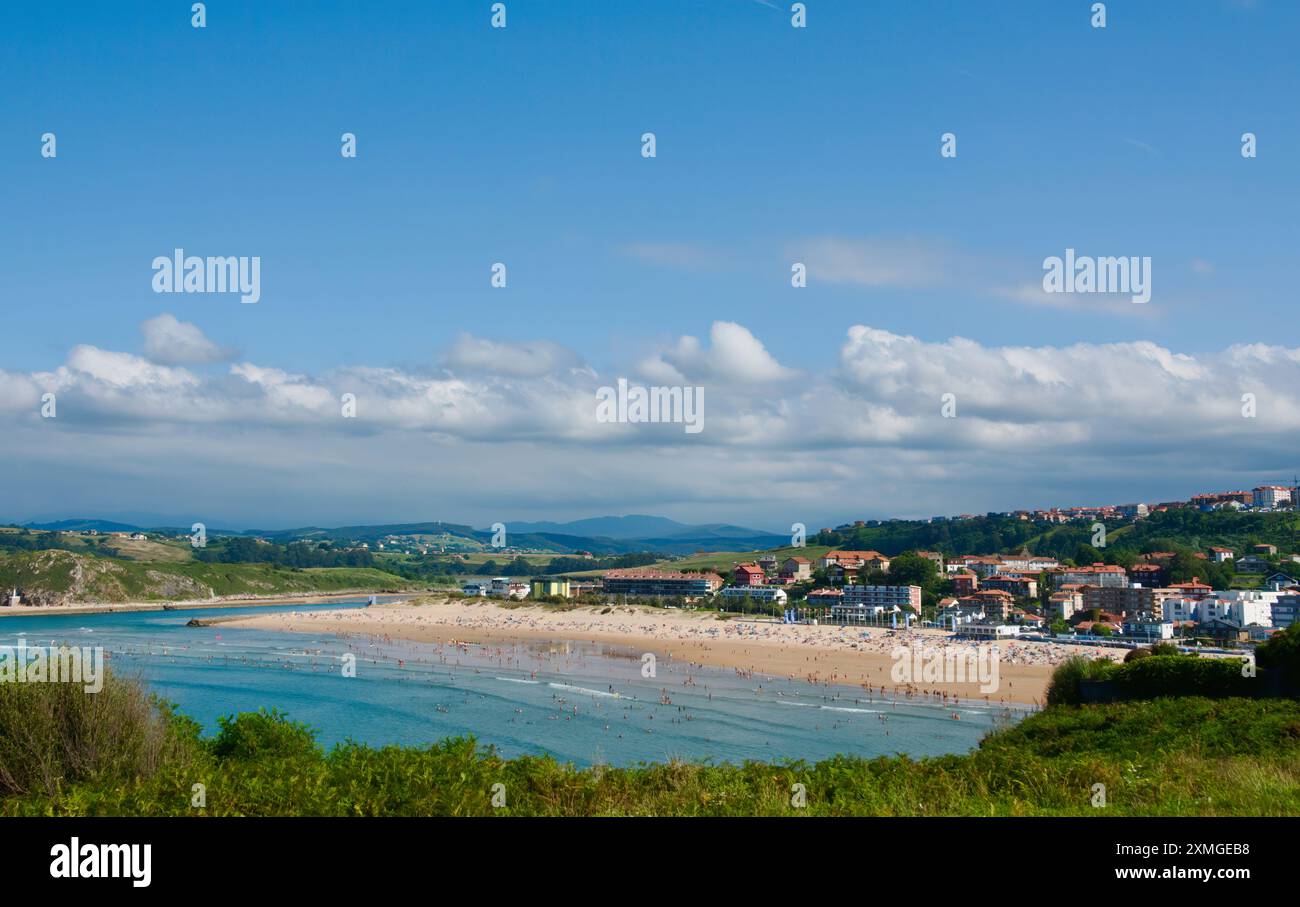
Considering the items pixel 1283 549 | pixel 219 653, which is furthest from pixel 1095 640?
pixel 219 653

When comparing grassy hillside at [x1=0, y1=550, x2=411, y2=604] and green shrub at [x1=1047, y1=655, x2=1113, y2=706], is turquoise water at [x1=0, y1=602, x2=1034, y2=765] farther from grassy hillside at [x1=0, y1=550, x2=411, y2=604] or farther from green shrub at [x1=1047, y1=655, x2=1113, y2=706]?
grassy hillside at [x1=0, y1=550, x2=411, y2=604]

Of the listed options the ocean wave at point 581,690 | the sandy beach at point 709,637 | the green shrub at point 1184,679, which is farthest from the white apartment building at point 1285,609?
the green shrub at point 1184,679

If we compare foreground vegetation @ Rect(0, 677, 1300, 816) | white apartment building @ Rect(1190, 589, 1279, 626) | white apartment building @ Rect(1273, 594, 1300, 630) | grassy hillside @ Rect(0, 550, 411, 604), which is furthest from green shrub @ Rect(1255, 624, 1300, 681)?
grassy hillside @ Rect(0, 550, 411, 604)

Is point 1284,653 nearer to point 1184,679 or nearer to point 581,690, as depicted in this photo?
point 1184,679

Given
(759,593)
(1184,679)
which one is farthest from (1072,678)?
(759,593)

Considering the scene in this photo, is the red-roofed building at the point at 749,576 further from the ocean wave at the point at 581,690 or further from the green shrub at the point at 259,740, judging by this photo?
the green shrub at the point at 259,740
